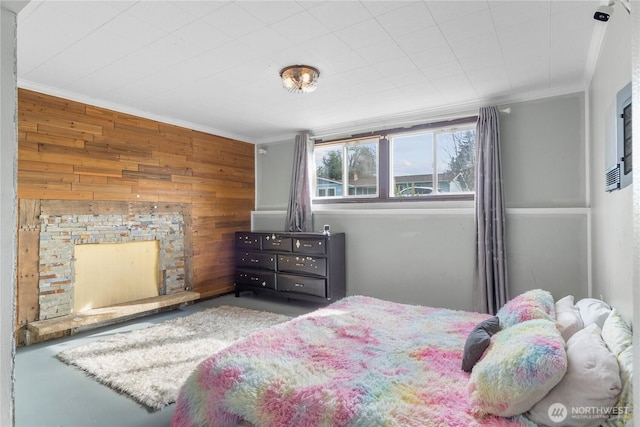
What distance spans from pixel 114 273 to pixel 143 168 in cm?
134

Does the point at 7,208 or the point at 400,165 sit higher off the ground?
the point at 400,165

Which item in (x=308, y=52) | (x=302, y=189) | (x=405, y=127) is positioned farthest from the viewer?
(x=302, y=189)

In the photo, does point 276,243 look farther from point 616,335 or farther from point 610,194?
point 616,335

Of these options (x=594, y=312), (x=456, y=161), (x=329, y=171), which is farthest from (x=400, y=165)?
(x=594, y=312)

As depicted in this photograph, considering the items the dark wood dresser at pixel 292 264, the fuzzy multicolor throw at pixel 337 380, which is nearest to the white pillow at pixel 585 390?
the fuzzy multicolor throw at pixel 337 380

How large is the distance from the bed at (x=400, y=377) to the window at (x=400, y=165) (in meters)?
2.38

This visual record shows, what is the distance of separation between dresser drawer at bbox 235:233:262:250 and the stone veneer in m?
0.91

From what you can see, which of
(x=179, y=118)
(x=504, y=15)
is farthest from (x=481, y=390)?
(x=179, y=118)

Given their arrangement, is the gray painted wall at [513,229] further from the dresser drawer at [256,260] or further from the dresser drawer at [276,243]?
the dresser drawer at [256,260]

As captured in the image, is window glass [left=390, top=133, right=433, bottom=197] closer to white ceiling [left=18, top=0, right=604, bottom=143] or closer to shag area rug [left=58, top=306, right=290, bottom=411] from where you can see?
white ceiling [left=18, top=0, right=604, bottom=143]

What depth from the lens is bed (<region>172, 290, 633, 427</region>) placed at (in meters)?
1.22

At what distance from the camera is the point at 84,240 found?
3738mm

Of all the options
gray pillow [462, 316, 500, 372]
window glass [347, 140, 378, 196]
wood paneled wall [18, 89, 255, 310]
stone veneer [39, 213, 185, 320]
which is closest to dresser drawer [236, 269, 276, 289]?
wood paneled wall [18, 89, 255, 310]

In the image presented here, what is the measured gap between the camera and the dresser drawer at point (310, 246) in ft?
14.9
